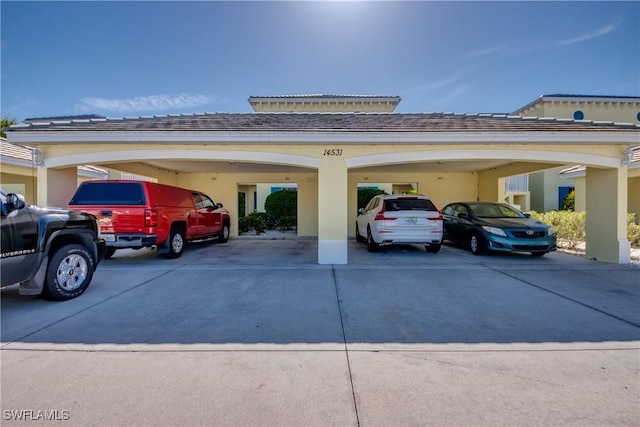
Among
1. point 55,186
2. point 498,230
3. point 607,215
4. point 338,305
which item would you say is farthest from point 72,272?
point 607,215

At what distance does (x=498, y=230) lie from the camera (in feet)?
28.7

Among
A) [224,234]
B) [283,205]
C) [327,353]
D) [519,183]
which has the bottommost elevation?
[327,353]

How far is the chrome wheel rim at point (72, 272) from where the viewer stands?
5.05 m

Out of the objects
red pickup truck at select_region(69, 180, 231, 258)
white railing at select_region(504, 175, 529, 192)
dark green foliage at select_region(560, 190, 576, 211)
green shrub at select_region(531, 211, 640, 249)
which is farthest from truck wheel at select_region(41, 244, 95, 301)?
white railing at select_region(504, 175, 529, 192)

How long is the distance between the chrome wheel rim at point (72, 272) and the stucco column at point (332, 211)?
467cm

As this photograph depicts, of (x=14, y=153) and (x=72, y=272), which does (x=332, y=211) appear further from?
(x=14, y=153)

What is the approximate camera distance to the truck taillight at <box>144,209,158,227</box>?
770cm

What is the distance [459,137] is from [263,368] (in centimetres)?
700

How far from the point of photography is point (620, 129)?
7.93 meters

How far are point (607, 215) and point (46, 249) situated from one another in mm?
11796

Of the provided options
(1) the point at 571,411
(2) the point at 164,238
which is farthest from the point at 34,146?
(1) the point at 571,411

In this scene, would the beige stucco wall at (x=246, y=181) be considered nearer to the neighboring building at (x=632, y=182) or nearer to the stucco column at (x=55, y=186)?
the stucco column at (x=55, y=186)

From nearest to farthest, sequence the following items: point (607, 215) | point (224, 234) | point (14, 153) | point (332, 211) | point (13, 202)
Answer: point (13, 202), point (332, 211), point (607, 215), point (14, 153), point (224, 234)

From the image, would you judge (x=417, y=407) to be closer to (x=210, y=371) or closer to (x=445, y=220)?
(x=210, y=371)
